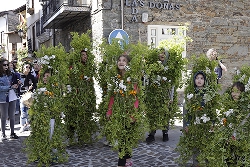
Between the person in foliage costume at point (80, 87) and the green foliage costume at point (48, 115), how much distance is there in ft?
1.70

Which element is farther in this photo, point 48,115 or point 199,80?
point 48,115

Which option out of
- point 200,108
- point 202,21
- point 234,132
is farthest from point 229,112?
point 202,21

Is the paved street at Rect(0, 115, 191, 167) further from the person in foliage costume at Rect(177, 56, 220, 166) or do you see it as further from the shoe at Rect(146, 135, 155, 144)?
the person in foliage costume at Rect(177, 56, 220, 166)

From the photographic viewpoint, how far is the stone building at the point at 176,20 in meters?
10.9

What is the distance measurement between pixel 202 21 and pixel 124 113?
834cm

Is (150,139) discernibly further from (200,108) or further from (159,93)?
(200,108)

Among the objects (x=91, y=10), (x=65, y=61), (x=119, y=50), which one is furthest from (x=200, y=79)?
(x=91, y=10)

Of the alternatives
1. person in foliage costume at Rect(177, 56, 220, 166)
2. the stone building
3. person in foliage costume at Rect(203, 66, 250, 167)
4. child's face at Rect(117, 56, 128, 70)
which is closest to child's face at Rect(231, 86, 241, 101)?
person in foliage costume at Rect(203, 66, 250, 167)

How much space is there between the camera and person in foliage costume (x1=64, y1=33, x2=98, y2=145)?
590cm

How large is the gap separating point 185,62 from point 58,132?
2766 millimetres

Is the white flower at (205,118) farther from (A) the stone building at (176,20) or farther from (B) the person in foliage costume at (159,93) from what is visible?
(A) the stone building at (176,20)

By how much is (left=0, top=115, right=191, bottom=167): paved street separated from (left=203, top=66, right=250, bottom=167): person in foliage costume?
1.36m

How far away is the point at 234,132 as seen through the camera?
3871 millimetres

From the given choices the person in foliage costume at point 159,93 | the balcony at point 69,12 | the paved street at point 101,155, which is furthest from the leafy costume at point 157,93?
the balcony at point 69,12
